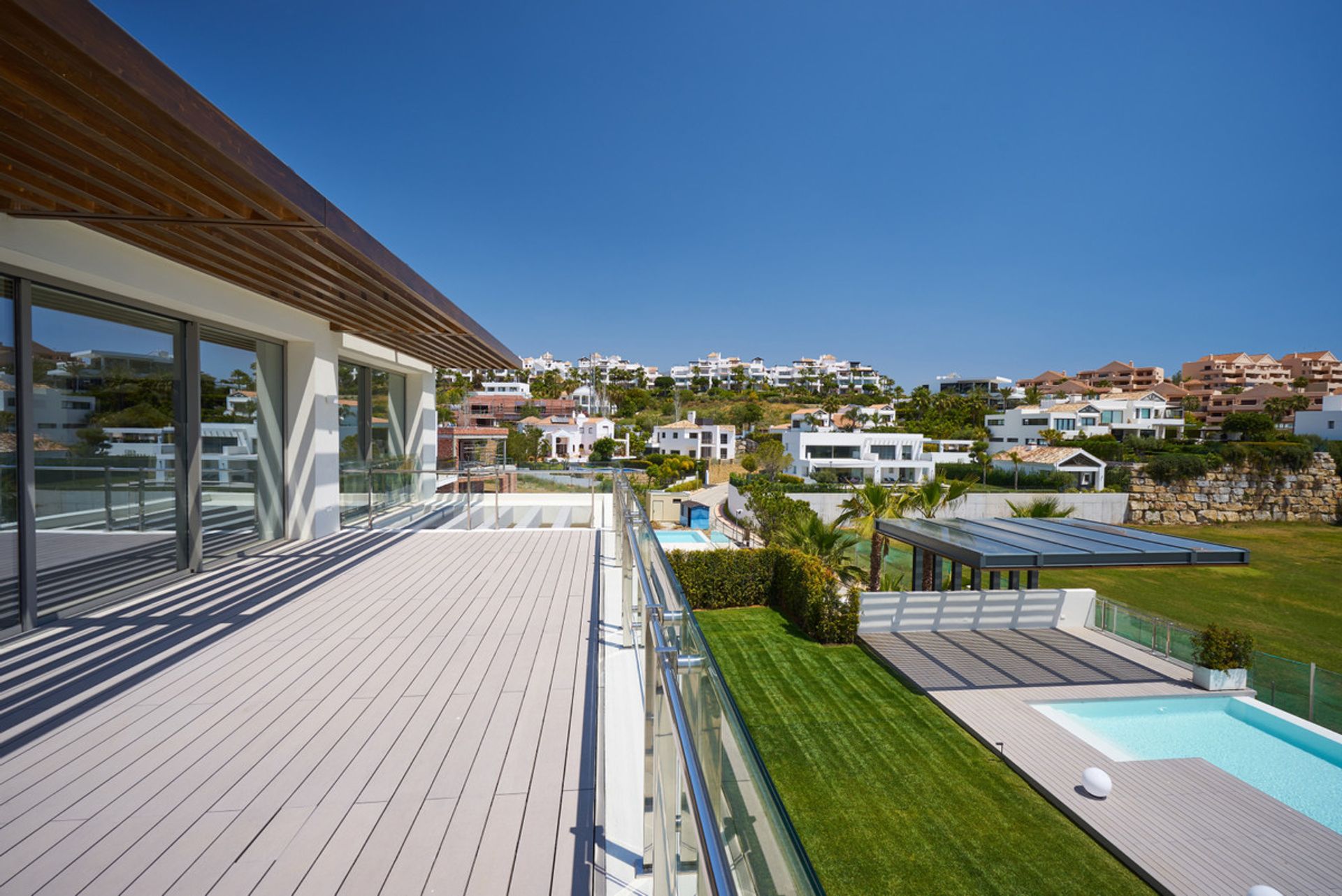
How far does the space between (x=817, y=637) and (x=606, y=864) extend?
40.5ft

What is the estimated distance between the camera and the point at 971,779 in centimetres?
836

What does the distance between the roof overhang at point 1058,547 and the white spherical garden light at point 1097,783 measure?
4.47 m

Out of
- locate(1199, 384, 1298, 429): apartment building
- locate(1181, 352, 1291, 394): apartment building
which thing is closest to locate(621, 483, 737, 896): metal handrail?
locate(1199, 384, 1298, 429): apartment building

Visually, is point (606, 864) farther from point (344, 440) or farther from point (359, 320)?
point (344, 440)

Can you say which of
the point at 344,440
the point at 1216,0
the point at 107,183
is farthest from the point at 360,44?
the point at 1216,0

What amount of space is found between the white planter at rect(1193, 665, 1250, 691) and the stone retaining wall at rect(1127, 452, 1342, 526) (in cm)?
3520

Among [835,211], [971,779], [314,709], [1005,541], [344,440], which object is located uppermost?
[835,211]

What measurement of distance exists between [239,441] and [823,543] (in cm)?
1337

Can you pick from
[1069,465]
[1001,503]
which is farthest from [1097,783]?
[1069,465]

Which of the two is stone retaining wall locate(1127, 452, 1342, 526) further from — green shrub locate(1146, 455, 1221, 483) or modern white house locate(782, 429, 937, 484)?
modern white house locate(782, 429, 937, 484)

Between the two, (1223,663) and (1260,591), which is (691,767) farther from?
(1260,591)

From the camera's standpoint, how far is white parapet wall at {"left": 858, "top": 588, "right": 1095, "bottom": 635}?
13.8 meters

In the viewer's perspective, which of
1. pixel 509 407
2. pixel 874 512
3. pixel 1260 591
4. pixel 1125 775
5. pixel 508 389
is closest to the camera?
pixel 1125 775

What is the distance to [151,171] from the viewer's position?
322 centimetres
